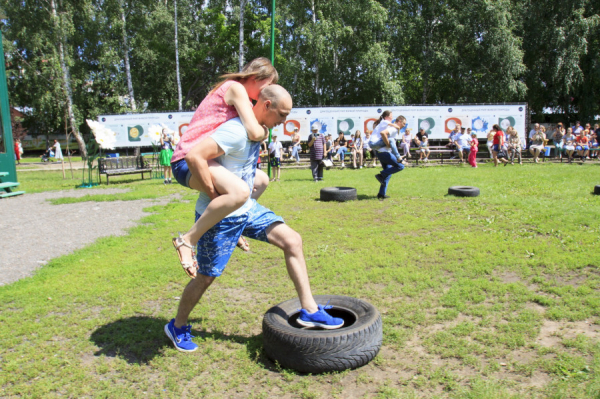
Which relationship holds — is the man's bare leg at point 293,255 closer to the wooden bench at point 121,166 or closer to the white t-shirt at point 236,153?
the white t-shirt at point 236,153

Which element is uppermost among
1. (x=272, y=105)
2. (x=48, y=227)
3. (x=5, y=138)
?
(x=5, y=138)

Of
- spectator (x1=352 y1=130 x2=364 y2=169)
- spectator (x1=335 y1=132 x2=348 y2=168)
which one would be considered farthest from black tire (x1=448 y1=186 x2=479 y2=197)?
spectator (x1=335 y1=132 x2=348 y2=168)

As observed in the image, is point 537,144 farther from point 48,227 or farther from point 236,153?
point 236,153

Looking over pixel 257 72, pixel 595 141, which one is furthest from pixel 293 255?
pixel 595 141

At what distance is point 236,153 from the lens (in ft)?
9.34

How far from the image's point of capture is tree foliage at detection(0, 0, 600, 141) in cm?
2750

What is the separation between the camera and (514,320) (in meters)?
3.56

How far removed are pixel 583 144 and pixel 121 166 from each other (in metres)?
20.8

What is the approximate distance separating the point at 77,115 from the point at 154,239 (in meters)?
29.3

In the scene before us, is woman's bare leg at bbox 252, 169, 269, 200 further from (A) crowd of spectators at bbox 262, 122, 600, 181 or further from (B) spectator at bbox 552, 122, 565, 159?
(B) spectator at bbox 552, 122, 565, 159

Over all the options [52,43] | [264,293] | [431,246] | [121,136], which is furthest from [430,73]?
[264,293]

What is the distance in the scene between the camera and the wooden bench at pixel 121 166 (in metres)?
15.1

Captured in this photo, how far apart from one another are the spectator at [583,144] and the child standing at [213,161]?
2209cm

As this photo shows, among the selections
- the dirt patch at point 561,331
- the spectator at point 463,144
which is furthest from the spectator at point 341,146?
the dirt patch at point 561,331
